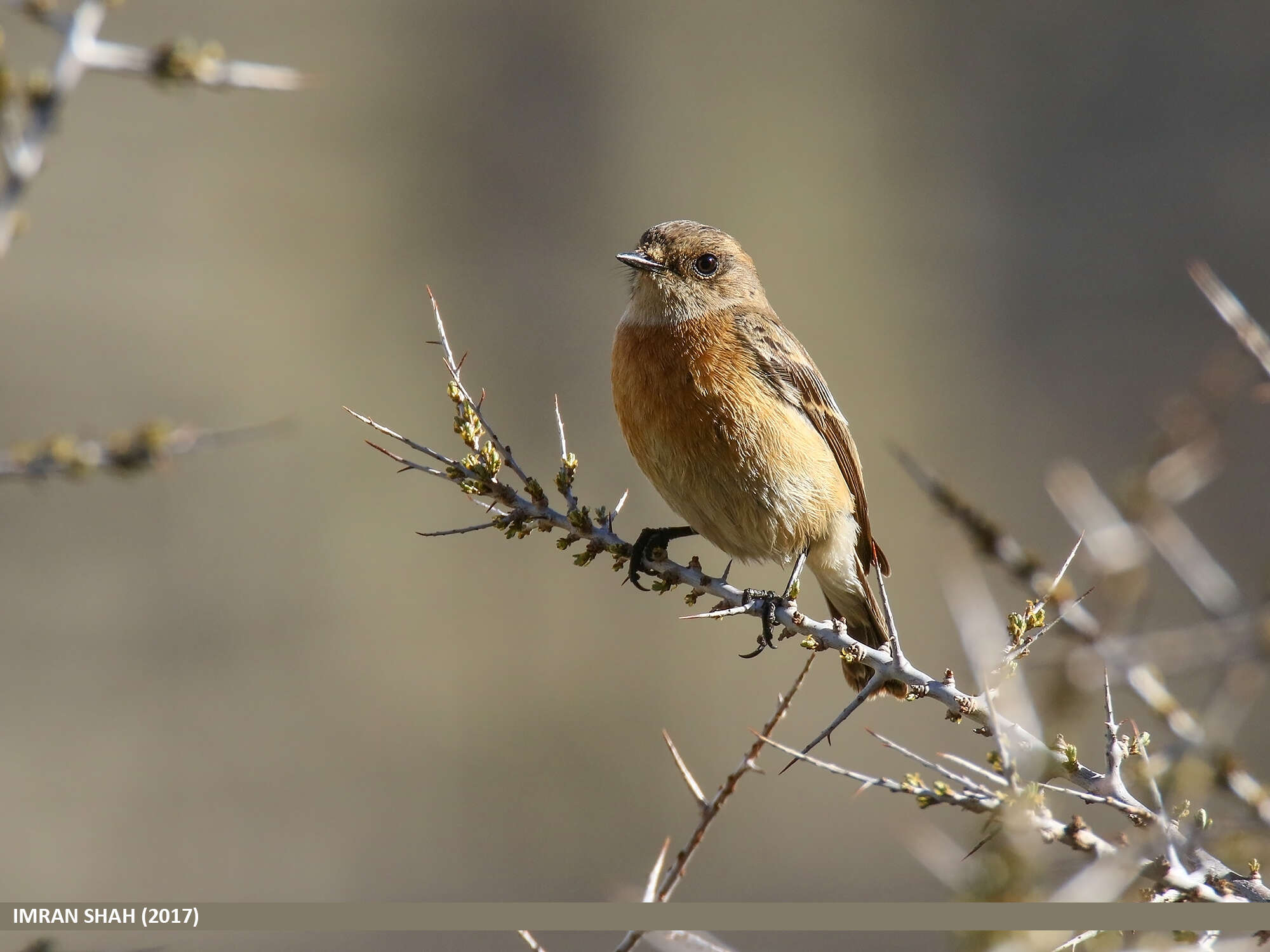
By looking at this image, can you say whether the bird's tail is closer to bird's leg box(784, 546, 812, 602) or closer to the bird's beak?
bird's leg box(784, 546, 812, 602)

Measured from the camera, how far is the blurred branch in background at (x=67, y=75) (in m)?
1.93

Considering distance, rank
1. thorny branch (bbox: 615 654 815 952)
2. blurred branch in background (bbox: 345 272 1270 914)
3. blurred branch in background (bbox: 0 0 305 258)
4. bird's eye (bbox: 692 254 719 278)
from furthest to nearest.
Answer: bird's eye (bbox: 692 254 719 278), thorny branch (bbox: 615 654 815 952), blurred branch in background (bbox: 0 0 305 258), blurred branch in background (bbox: 345 272 1270 914)

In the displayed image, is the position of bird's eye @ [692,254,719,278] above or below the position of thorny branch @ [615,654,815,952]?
above

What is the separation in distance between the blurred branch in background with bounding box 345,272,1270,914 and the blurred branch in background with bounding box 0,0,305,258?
961mm

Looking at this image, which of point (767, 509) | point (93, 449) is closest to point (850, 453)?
point (767, 509)

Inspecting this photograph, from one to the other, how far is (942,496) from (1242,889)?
111 centimetres

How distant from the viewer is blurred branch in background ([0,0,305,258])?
1.93 m

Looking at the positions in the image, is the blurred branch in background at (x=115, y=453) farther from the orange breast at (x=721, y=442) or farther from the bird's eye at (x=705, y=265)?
the bird's eye at (x=705, y=265)

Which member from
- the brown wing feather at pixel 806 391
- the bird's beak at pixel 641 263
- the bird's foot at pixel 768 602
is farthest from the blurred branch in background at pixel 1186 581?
the bird's beak at pixel 641 263

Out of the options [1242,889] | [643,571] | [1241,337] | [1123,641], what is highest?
[1123,641]

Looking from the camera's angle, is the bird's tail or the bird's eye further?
the bird's eye

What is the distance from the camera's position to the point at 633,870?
9352 millimetres

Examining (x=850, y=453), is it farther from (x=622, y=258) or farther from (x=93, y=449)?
(x=93, y=449)

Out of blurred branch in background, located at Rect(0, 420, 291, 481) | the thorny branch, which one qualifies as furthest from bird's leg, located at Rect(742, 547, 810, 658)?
blurred branch in background, located at Rect(0, 420, 291, 481)
